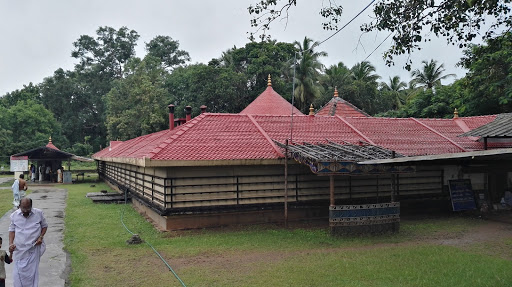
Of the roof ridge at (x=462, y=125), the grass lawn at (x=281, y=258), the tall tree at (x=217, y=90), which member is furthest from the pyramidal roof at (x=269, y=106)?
the tall tree at (x=217, y=90)

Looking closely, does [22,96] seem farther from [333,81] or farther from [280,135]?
[280,135]

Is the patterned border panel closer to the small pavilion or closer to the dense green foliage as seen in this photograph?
the dense green foliage

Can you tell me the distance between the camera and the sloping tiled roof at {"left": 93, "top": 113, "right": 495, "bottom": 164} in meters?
12.7

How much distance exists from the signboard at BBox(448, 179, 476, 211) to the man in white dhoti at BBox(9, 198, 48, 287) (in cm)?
1367

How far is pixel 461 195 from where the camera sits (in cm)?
1556

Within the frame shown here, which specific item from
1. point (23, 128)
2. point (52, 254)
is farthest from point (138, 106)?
point (52, 254)

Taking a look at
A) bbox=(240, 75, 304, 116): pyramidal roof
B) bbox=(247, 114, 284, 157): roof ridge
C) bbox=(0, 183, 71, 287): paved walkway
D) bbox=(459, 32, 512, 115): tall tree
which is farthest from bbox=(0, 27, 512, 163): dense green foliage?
bbox=(0, 183, 71, 287): paved walkway

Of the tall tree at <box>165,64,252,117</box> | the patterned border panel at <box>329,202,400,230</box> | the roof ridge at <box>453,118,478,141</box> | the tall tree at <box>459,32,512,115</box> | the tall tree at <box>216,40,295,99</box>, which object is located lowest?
the patterned border panel at <box>329,202,400,230</box>

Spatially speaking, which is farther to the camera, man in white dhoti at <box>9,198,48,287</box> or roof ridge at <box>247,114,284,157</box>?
roof ridge at <box>247,114,284,157</box>

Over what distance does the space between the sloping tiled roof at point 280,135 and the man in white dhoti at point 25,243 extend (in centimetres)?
517

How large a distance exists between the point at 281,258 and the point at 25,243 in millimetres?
5182

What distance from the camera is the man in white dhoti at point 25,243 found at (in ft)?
20.8

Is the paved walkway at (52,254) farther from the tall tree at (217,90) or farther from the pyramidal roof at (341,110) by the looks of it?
the tall tree at (217,90)

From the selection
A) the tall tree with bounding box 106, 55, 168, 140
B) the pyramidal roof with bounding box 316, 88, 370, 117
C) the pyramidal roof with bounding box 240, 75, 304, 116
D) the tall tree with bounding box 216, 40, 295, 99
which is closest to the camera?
the pyramidal roof with bounding box 316, 88, 370, 117
